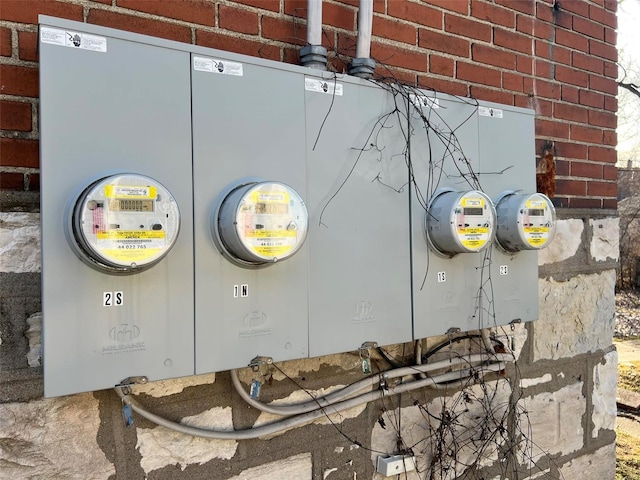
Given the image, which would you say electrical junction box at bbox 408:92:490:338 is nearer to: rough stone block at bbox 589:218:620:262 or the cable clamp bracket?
the cable clamp bracket

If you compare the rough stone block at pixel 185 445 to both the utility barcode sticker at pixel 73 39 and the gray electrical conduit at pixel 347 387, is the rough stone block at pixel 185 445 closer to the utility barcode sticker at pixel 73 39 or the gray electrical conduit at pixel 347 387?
the gray electrical conduit at pixel 347 387

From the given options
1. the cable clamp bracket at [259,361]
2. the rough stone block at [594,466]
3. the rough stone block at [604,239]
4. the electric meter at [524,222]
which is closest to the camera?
the cable clamp bracket at [259,361]

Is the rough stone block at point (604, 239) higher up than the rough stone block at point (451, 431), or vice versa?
the rough stone block at point (604, 239)

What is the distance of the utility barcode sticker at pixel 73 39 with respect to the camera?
125 centimetres

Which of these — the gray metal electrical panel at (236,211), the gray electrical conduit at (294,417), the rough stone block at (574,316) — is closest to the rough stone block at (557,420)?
the rough stone block at (574,316)

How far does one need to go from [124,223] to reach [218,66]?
502 millimetres

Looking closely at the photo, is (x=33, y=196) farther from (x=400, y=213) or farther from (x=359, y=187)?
(x=400, y=213)

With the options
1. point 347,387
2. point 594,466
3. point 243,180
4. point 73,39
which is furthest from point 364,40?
point 594,466

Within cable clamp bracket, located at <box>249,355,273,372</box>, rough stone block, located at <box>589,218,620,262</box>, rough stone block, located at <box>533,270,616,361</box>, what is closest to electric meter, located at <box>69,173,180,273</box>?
cable clamp bracket, located at <box>249,355,273,372</box>

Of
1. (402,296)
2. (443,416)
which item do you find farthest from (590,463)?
(402,296)

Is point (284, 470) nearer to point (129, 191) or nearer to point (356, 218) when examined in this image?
point (356, 218)

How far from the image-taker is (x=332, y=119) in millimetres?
1673

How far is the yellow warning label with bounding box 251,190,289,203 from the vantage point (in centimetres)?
143

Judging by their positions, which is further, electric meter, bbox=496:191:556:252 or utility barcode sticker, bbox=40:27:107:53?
electric meter, bbox=496:191:556:252
